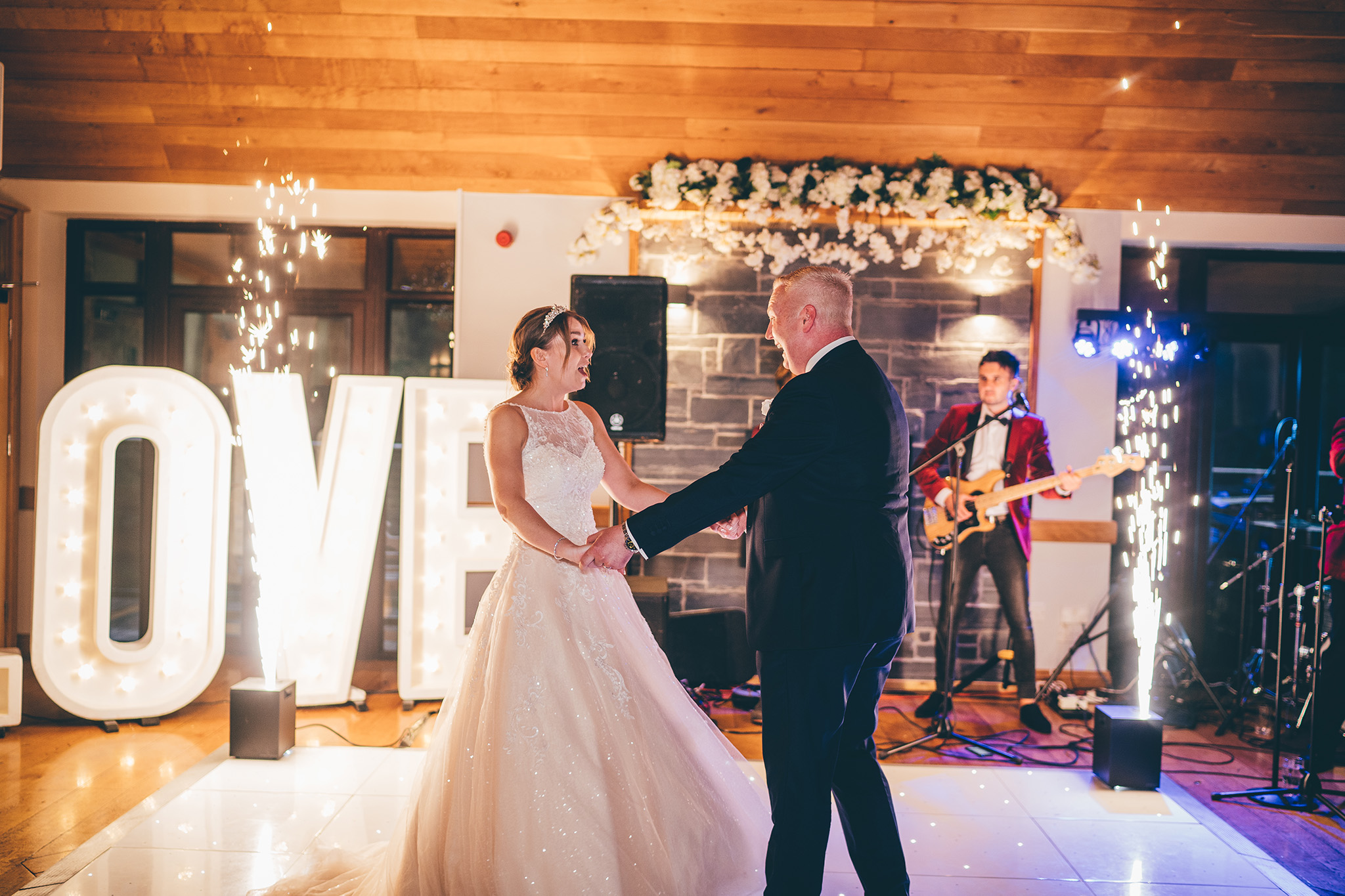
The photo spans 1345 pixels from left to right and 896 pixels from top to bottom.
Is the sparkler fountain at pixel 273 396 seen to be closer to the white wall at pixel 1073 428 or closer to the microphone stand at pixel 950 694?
the microphone stand at pixel 950 694

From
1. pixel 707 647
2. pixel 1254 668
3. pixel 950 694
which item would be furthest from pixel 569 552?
pixel 1254 668

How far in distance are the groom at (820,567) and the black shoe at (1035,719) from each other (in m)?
2.26

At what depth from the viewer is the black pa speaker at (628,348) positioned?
3.86 m

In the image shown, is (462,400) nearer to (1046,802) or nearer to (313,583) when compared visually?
(313,583)

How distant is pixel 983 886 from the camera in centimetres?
246

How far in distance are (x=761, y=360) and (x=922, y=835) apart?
2.68 meters

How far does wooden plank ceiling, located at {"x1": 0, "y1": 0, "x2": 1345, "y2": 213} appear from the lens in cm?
390

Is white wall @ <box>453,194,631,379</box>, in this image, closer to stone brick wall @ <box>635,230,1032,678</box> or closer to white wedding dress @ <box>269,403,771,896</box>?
stone brick wall @ <box>635,230,1032,678</box>

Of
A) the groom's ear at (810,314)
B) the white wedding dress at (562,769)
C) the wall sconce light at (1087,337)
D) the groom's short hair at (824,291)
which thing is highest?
the wall sconce light at (1087,337)

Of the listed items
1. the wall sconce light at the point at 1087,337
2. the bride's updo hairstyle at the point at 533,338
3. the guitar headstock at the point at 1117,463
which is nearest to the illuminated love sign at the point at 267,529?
the bride's updo hairstyle at the point at 533,338

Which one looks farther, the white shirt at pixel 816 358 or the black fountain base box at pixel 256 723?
the black fountain base box at pixel 256 723

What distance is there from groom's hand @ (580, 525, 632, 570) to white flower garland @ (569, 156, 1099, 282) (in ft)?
8.83

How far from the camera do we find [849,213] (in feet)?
14.9

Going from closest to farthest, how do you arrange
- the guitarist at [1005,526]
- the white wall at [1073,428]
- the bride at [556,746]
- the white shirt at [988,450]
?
the bride at [556,746] < the guitarist at [1005,526] < the white shirt at [988,450] < the white wall at [1073,428]
